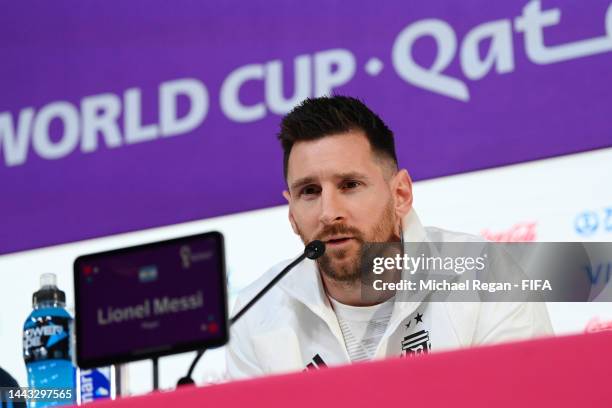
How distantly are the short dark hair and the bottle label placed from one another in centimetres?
55

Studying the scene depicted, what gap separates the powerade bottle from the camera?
6.43 ft

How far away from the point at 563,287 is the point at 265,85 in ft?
5.96

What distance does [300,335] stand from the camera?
2.09m

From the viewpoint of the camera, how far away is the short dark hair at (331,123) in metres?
2.29

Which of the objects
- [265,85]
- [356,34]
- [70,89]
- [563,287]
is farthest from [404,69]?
[563,287]

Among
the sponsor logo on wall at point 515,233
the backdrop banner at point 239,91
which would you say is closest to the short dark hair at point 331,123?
the sponsor logo on wall at point 515,233

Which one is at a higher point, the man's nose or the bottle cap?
the man's nose

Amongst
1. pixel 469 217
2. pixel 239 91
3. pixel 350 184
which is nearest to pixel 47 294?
pixel 350 184

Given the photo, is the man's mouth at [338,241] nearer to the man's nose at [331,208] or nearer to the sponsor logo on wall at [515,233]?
the man's nose at [331,208]

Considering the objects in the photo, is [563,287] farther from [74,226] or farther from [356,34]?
[74,226]

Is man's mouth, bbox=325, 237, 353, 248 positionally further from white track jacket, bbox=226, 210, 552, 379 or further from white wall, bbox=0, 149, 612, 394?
white wall, bbox=0, 149, 612, 394

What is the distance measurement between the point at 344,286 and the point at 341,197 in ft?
0.60

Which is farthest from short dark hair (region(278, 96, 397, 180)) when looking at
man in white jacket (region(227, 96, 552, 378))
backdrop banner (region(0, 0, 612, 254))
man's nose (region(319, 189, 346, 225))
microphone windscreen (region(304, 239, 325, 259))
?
backdrop banner (region(0, 0, 612, 254))

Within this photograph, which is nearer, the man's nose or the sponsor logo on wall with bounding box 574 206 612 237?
the man's nose
